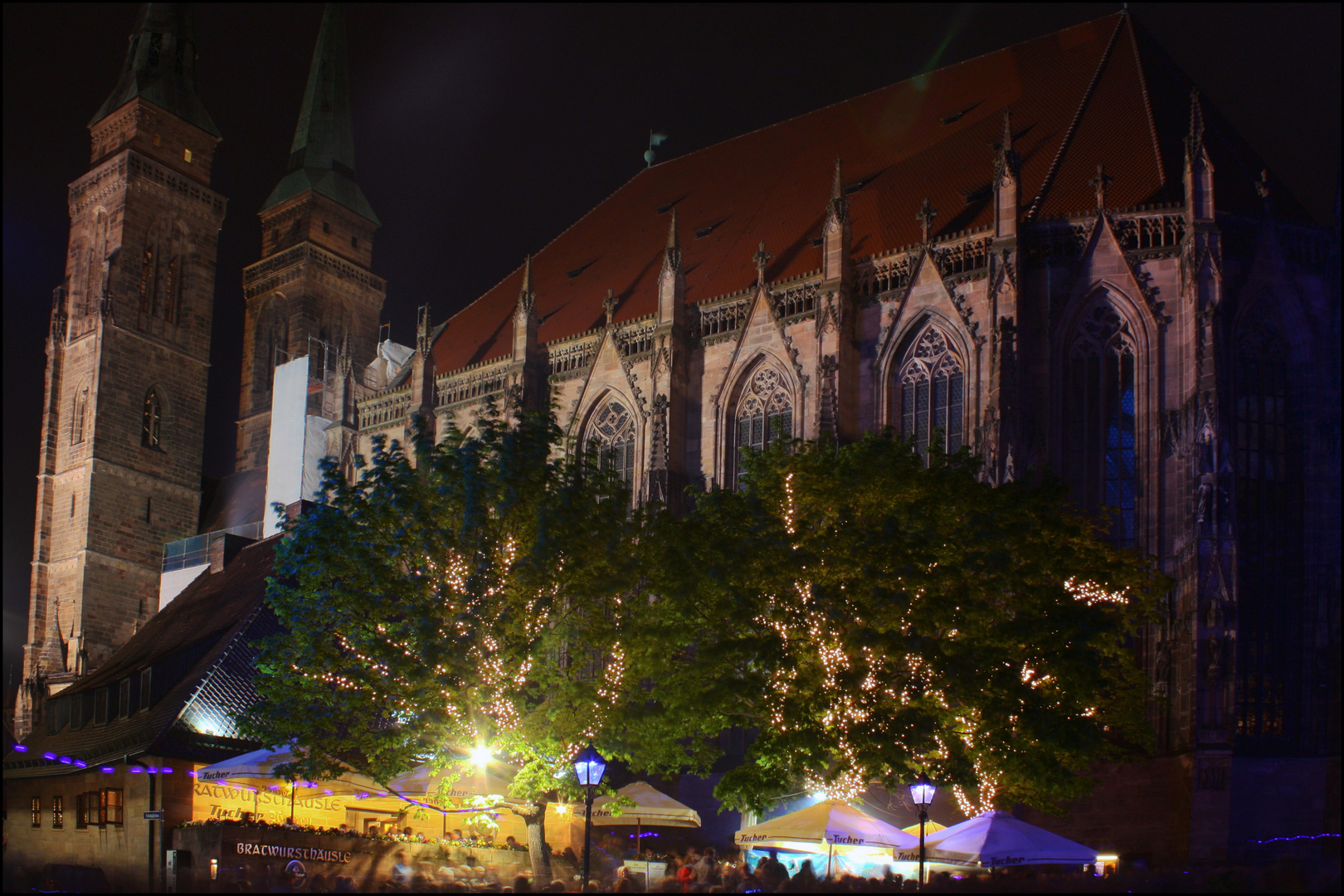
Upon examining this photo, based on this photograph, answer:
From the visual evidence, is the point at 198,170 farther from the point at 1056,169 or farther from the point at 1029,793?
the point at 1029,793

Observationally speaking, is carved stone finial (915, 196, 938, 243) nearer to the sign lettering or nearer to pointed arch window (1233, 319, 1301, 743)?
pointed arch window (1233, 319, 1301, 743)

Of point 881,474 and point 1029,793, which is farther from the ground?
point 881,474

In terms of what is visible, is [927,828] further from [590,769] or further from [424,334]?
[424,334]

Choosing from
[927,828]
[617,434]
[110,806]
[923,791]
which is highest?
[617,434]

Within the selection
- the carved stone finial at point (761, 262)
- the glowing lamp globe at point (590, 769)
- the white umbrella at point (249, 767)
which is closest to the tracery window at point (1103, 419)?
the carved stone finial at point (761, 262)

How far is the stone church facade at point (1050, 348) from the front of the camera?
84.5ft

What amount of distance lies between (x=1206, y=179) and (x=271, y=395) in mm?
35508

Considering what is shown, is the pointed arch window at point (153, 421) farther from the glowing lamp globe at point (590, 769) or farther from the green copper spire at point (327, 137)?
the glowing lamp globe at point (590, 769)

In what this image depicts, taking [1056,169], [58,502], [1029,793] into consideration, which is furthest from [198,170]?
[1029,793]

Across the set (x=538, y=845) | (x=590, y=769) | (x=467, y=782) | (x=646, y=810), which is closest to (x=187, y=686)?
(x=467, y=782)

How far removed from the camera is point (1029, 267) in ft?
96.8

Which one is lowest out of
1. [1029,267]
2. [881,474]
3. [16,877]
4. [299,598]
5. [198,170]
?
[16,877]

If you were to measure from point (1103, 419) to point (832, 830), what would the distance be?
37.9 feet

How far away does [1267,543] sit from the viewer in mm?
27281
